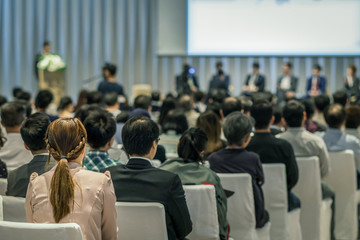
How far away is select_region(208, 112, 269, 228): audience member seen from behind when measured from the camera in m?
3.39

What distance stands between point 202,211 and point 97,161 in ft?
2.07

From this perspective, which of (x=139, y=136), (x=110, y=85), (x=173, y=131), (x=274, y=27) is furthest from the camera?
(x=274, y=27)

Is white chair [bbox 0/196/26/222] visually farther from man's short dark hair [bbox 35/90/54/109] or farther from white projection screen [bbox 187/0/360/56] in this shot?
white projection screen [bbox 187/0/360/56]

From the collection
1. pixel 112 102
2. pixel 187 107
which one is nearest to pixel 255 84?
pixel 187 107

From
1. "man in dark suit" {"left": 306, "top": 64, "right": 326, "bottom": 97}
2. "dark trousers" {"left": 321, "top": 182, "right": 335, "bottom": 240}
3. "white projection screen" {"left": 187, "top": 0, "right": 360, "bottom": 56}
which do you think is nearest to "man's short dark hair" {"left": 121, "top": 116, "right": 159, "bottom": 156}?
"dark trousers" {"left": 321, "top": 182, "right": 335, "bottom": 240}

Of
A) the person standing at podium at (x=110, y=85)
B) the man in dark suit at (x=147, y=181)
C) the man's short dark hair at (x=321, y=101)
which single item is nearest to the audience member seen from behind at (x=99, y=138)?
the man in dark suit at (x=147, y=181)

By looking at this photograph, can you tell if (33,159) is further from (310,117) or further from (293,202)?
(310,117)

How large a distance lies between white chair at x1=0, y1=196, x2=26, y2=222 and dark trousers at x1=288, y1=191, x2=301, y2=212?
75.8 inches

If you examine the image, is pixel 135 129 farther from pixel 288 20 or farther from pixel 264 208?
pixel 288 20

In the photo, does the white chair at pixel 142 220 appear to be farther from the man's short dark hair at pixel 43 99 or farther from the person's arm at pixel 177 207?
the man's short dark hair at pixel 43 99

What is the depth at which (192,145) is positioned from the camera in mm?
3010

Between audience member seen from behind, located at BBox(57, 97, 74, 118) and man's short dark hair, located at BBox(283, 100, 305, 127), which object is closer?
man's short dark hair, located at BBox(283, 100, 305, 127)

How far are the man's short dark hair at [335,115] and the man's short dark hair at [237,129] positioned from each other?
52.8 inches

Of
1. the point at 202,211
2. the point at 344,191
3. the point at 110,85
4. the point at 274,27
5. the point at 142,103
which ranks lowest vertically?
the point at 344,191
